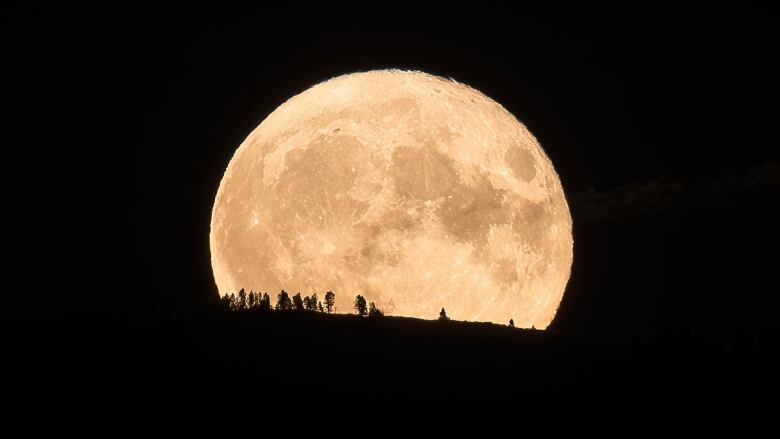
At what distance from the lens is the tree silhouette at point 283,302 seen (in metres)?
18.5

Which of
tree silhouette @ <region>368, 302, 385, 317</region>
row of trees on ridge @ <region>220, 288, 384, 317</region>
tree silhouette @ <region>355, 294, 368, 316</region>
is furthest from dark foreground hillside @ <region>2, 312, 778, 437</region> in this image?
tree silhouette @ <region>355, 294, 368, 316</region>

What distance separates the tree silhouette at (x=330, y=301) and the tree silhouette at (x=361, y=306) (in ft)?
1.60

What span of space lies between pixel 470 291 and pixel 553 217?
3307mm

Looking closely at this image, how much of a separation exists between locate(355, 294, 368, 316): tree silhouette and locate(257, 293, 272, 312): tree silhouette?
Answer: 1758 millimetres

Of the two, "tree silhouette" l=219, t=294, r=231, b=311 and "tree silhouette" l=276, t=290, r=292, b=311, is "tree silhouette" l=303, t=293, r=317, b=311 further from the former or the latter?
"tree silhouette" l=219, t=294, r=231, b=311

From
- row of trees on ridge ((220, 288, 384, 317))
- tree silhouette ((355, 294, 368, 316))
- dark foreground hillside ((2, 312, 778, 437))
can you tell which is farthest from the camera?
tree silhouette ((355, 294, 368, 316))

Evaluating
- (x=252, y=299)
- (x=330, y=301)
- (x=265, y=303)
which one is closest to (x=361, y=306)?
(x=330, y=301)

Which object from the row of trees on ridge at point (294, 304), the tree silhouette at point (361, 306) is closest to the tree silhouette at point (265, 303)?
the row of trees on ridge at point (294, 304)

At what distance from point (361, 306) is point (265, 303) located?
1951 mm

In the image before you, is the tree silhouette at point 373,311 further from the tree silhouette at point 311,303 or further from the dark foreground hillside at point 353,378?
the tree silhouette at point 311,303

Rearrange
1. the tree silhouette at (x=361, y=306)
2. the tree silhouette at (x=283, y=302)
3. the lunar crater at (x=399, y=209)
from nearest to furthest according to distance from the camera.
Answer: the tree silhouette at (x=283, y=302) < the tree silhouette at (x=361, y=306) < the lunar crater at (x=399, y=209)

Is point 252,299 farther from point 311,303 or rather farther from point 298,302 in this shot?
point 311,303

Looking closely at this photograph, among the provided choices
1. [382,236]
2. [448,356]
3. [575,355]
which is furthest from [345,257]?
[575,355]

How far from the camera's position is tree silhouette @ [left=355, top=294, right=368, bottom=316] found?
18.6 metres
